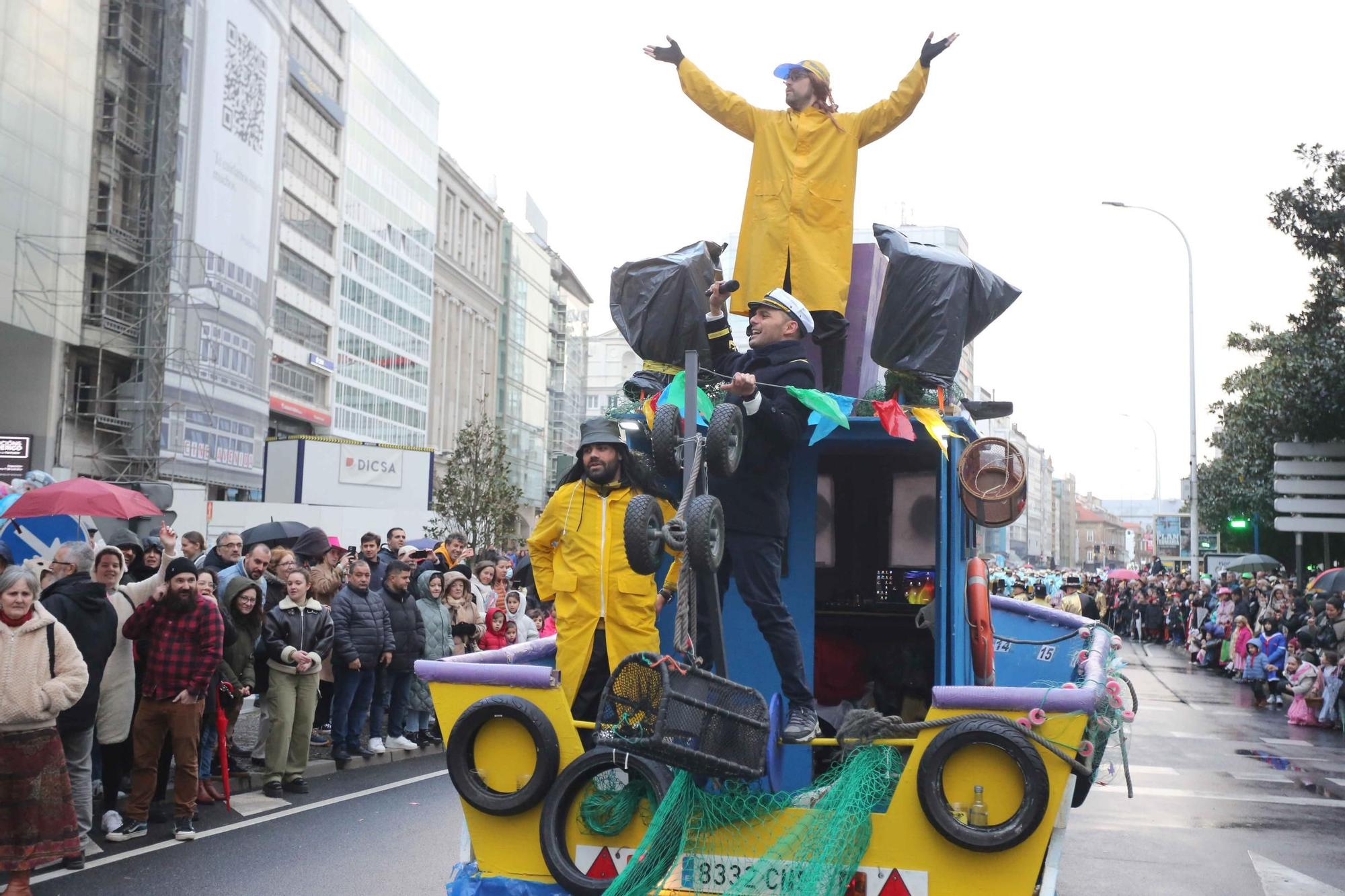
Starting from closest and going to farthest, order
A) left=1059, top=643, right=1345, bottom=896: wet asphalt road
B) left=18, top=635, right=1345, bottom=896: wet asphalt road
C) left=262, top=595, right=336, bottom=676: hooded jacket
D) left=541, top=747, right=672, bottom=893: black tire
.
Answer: left=541, top=747, right=672, bottom=893: black tire < left=18, top=635, right=1345, bottom=896: wet asphalt road < left=1059, top=643, right=1345, bottom=896: wet asphalt road < left=262, top=595, right=336, bottom=676: hooded jacket

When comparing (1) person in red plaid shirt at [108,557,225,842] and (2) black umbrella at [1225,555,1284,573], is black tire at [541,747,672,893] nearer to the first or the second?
(1) person in red plaid shirt at [108,557,225,842]

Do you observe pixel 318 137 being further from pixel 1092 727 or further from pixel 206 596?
pixel 1092 727

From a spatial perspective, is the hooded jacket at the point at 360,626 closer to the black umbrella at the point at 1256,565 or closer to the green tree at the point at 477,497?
the green tree at the point at 477,497

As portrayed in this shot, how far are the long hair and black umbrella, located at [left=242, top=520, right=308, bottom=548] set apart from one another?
8.16 metres

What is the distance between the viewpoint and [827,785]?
16.0ft

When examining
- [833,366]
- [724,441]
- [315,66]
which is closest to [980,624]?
[833,366]

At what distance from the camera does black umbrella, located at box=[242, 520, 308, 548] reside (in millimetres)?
13047

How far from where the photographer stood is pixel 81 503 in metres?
12.7

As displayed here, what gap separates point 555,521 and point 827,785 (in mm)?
→ 1549

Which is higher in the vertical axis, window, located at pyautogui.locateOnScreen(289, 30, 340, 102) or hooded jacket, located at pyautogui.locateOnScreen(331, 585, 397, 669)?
window, located at pyautogui.locateOnScreen(289, 30, 340, 102)

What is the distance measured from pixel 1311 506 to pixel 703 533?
21.2 meters

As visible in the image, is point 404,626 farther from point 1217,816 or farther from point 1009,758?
point 1009,758

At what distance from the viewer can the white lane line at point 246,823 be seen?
7891 millimetres

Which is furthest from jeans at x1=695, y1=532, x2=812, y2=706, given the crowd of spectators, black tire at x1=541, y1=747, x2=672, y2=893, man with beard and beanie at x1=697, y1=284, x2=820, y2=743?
the crowd of spectators
